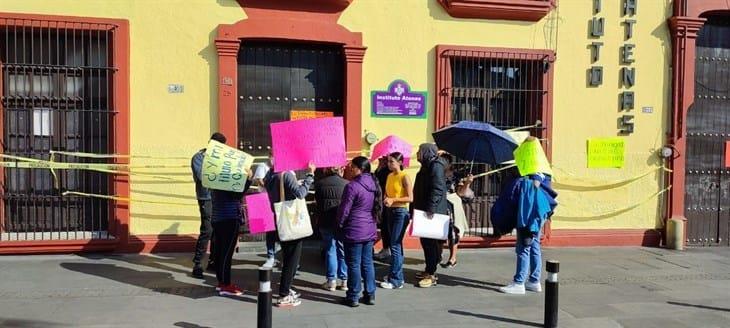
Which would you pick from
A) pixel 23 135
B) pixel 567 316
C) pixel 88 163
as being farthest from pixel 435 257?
pixel 23 135

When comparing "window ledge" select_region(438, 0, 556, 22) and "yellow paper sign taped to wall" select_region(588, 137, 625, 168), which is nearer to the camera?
"window ledge" select_region(438, 0, 556, 22)

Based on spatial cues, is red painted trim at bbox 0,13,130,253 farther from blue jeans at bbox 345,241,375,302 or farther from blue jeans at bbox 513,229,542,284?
blue jeans at bbox 513,229,542,284

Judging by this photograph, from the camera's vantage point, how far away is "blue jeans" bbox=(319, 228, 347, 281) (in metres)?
6.81

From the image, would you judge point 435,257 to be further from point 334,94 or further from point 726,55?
point 726,55

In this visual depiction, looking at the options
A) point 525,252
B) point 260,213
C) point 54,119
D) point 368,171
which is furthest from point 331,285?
point 54,119

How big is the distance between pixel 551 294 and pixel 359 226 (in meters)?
1.98

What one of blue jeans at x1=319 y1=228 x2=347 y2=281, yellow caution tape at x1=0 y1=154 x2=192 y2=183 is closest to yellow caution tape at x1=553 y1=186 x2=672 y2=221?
blue jeans at x1=319 y1=228 x2=347 y2=281

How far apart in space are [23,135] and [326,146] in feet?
16.2

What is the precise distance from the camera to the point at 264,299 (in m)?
4.96

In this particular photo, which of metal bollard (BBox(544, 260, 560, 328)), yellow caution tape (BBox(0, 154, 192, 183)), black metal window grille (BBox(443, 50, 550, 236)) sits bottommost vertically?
metal bollard (BBox(544, 260, 560, 328))

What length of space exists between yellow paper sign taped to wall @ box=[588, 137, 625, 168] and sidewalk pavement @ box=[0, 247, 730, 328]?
70.1 inches

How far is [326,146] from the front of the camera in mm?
6059

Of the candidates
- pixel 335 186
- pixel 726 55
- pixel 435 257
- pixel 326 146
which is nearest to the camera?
pixel 326 146

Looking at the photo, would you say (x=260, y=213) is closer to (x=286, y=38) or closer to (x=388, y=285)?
(x=388, y=285)
